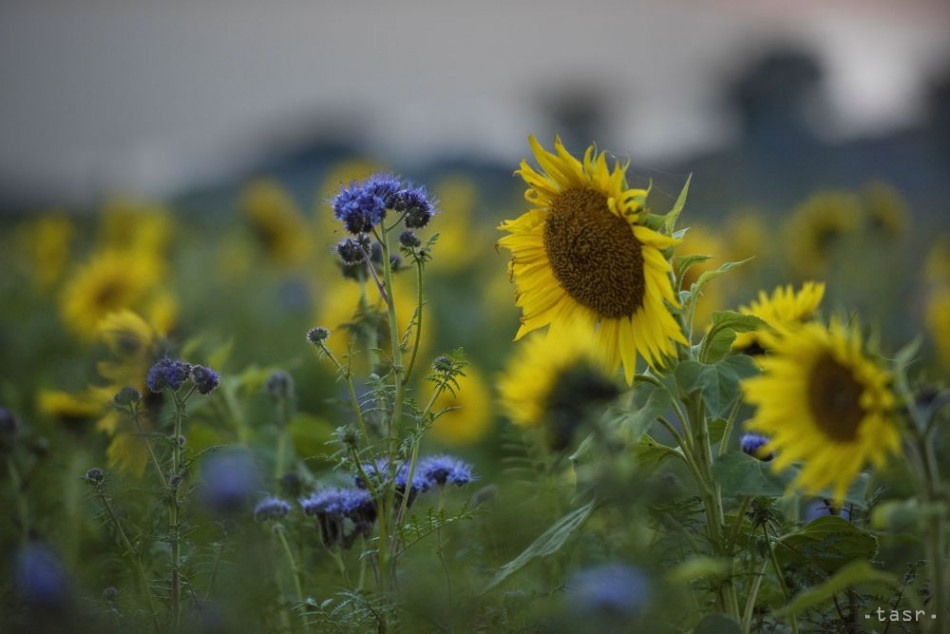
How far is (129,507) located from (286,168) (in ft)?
54.0

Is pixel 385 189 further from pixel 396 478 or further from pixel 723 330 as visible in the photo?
pixel 723 330

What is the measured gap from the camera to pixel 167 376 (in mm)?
2248

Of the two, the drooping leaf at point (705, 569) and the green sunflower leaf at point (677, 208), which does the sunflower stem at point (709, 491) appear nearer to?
the drooping leaf at point (705, 569)

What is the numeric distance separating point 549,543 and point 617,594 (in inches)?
16.7

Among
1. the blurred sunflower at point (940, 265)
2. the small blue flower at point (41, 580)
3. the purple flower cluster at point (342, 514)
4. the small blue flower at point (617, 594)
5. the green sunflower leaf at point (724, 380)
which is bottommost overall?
the small blue flower at point (617, 594)

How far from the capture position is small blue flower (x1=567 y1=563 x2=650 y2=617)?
164 centimetres

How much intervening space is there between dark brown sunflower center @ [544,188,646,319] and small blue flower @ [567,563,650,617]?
69 cm

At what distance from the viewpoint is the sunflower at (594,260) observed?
2100mm

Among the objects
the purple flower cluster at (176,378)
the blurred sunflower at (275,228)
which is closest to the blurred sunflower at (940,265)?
the blurred sunflower at (275,228)

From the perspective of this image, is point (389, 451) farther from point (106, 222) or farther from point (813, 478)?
point (106, 222)

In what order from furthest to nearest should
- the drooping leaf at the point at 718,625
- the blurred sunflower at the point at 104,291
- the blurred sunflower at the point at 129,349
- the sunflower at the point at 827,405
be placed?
1. the blurred sunflower at the point at 104,291
2. the blurred sunflower at the point at 129,349
3. the drooping leaf at the point at 718,625
4. the sunflower at the point at 827,405

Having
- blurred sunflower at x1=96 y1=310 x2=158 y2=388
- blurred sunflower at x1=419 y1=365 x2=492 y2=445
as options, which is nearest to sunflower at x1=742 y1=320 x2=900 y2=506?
blurred sunflower at x1=96 y1=310 x2=158 y2=388

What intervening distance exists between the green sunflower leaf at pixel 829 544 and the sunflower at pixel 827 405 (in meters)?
0.42

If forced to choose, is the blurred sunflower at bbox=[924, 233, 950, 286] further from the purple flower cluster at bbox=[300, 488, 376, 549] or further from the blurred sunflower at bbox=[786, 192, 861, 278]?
the purple flower cluster at bbox=[300, 488, 376, 549]
